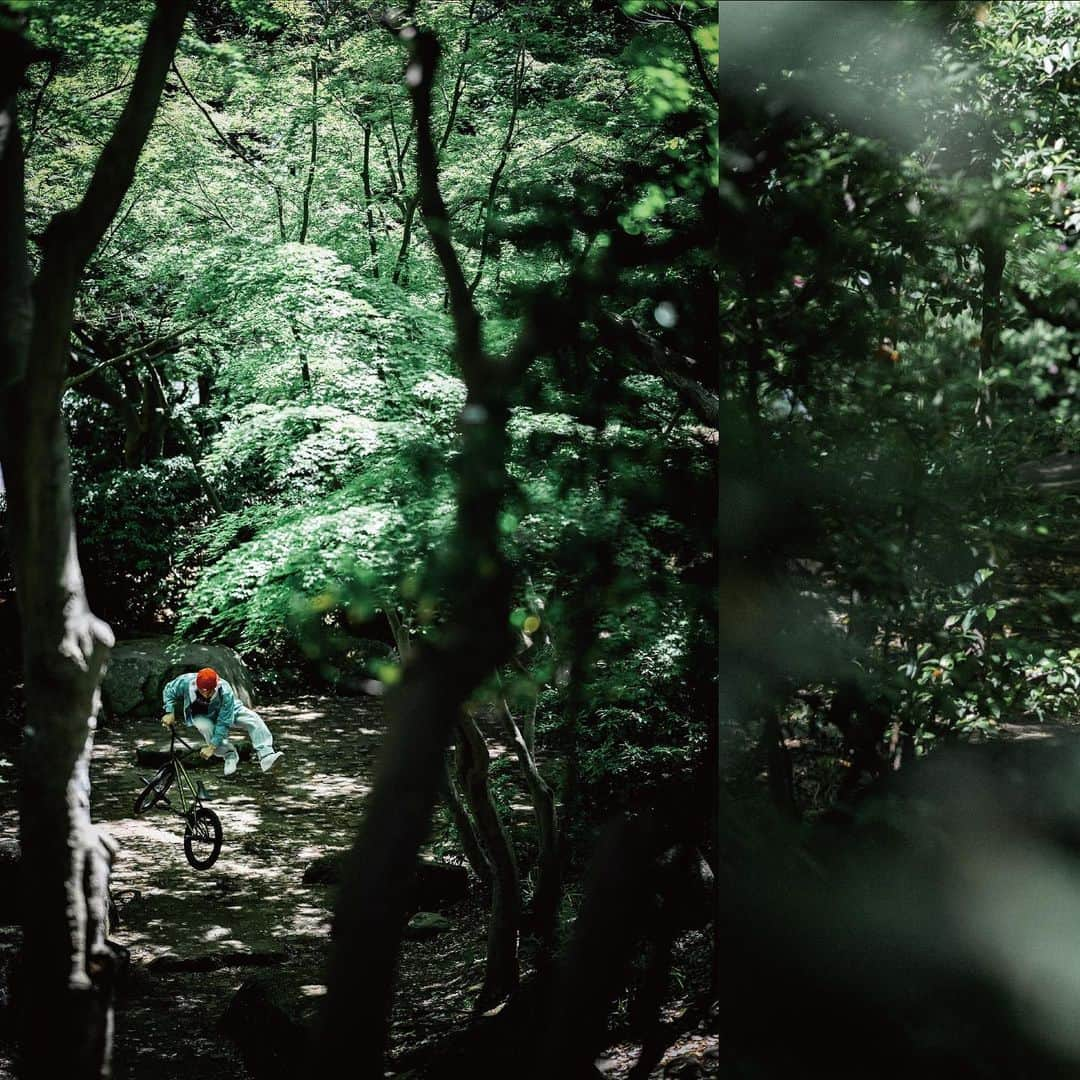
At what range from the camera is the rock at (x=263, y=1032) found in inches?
63.1

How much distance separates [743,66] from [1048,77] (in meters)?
0.40

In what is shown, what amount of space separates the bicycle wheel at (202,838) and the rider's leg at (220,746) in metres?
0.12

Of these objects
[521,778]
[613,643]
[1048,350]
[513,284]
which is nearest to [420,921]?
[521,778]

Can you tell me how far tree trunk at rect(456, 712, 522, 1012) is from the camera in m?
2.12

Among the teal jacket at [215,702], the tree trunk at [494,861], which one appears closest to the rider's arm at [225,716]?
the teal jacket at [215,702]

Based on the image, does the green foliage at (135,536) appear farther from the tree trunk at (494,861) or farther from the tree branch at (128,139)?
the tree trunk at (494,861)

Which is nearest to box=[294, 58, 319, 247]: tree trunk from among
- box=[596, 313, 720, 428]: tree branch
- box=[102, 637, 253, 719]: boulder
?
box=[596, 313, 720, 428]: tree branch

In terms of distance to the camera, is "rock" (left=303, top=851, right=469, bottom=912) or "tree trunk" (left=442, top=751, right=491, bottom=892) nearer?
"rock" (left=303, top=851, right=469, bottom=912)

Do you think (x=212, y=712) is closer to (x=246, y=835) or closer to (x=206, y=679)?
(x=206, y=679)

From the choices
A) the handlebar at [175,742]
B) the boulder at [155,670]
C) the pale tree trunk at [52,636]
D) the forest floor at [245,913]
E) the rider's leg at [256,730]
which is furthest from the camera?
the rider's leg at [256,730]

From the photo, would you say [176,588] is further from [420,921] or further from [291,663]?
[420,921]

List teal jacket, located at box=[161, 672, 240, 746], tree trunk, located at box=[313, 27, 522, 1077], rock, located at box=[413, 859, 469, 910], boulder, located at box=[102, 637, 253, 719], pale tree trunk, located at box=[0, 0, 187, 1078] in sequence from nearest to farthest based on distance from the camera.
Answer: tree trunk, located at box=[313, 27, 522, 1077] → pale tree trunk, located at box=[0, 0, 187, 1078] → boulder, located at box=[102, 637, 253, 719] → teal jacket, located at box=[161, 672, 240, 746] → rock, located at box=[413, 859, 469, 910]

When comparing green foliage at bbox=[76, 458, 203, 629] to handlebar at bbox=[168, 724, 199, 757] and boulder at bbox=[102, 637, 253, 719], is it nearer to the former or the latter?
boulder at bbox=[102, 637, 253, 719]

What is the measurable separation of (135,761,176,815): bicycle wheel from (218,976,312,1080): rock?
1.28 ft
